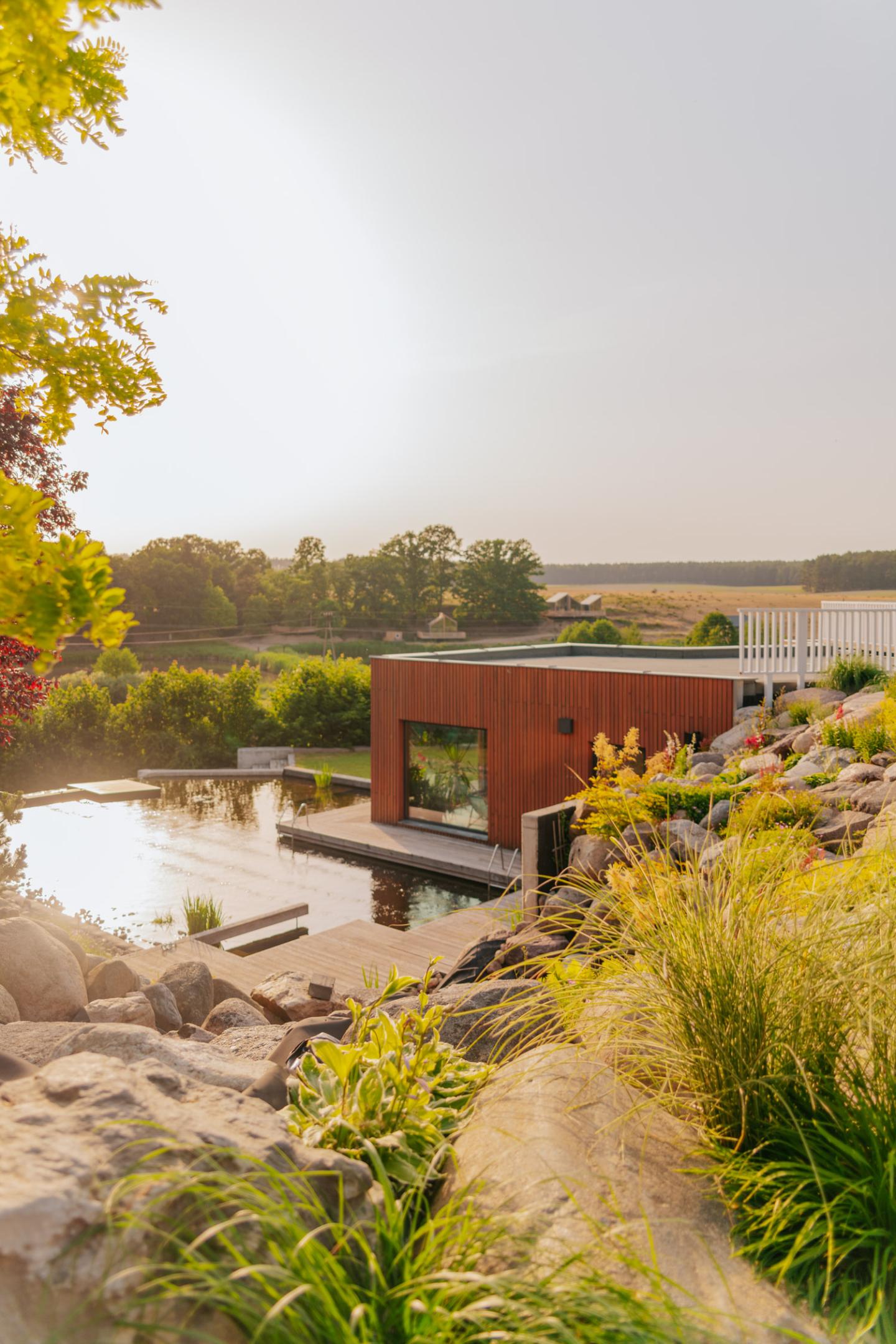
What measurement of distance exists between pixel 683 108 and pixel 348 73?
193 inches

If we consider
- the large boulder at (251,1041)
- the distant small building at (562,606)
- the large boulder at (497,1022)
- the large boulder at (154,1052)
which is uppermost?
the distant small building at (562,606)

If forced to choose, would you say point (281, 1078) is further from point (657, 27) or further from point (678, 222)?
point (678, 222)

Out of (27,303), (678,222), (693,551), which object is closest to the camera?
(27,303)

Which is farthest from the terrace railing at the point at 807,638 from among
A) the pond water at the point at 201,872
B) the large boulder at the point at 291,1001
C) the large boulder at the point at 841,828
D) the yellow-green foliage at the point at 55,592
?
the yellow-green foliage at the point at 55,592

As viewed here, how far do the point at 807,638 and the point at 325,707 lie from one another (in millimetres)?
12309

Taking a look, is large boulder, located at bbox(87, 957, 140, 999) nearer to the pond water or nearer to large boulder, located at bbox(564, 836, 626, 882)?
the pond water

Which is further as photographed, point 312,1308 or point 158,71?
point 158,71

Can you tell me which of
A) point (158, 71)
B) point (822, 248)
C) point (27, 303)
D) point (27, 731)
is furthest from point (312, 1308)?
point (27, 731)

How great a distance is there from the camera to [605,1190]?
1.53 metres

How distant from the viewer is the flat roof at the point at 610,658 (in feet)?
38.0

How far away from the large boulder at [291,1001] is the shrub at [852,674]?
6.98 m

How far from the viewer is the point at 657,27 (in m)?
9.52

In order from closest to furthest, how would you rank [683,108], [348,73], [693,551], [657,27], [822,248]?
[348,73], [657,27], [683,108], [822,248], [693,551]

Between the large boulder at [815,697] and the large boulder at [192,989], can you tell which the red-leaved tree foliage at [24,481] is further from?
the large boulder at [815,697]
